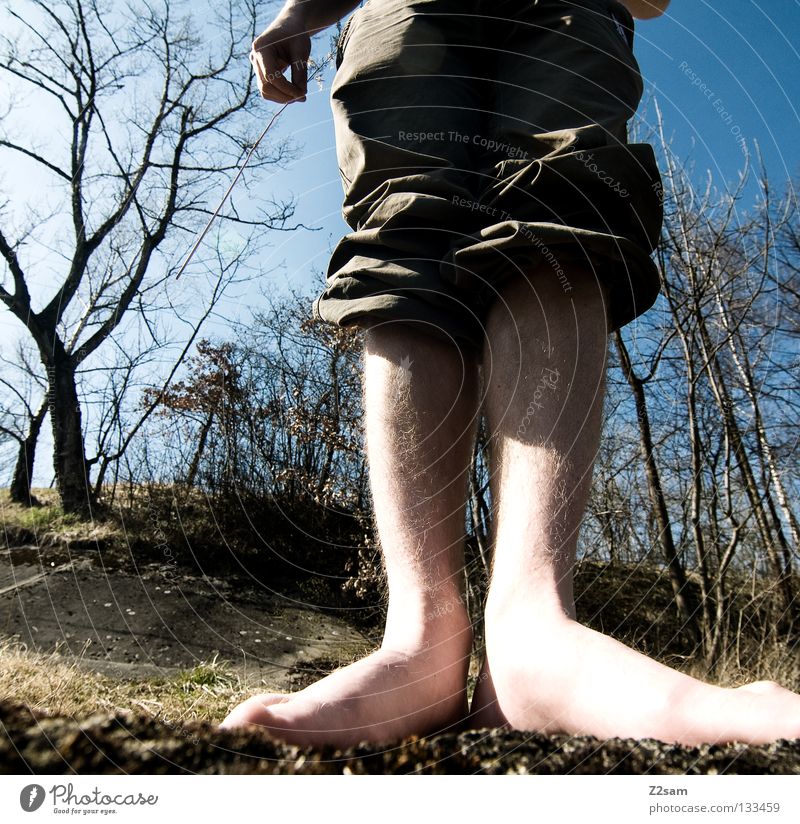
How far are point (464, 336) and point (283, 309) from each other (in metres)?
1.17

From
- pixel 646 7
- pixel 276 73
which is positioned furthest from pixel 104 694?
pixel 646 7

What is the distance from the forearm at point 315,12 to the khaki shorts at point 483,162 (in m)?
0.15

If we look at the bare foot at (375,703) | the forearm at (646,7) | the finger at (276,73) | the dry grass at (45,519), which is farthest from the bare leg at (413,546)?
the dry grass at (45,519)

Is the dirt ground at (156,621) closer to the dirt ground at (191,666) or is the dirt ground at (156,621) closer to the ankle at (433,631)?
the dirt ground at (191,666)

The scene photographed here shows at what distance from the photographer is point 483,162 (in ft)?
2.86

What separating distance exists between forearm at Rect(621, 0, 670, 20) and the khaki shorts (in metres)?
→ 0.25

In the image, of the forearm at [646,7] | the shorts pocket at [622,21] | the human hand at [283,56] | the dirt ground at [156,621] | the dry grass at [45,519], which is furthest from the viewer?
the dirt ground at [156,621]

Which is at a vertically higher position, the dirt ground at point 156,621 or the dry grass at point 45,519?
the dry grass at point 45,519

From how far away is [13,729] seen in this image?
517mm

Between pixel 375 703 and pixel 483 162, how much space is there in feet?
2.47

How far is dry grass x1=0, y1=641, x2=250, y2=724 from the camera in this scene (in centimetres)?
81

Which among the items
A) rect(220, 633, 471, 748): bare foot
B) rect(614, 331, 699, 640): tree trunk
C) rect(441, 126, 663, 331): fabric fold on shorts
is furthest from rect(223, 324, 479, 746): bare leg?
rect(614, 331, 699, 640): tree trunk

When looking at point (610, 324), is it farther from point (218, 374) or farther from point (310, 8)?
point (218, 374)

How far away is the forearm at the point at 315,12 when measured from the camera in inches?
41.0
